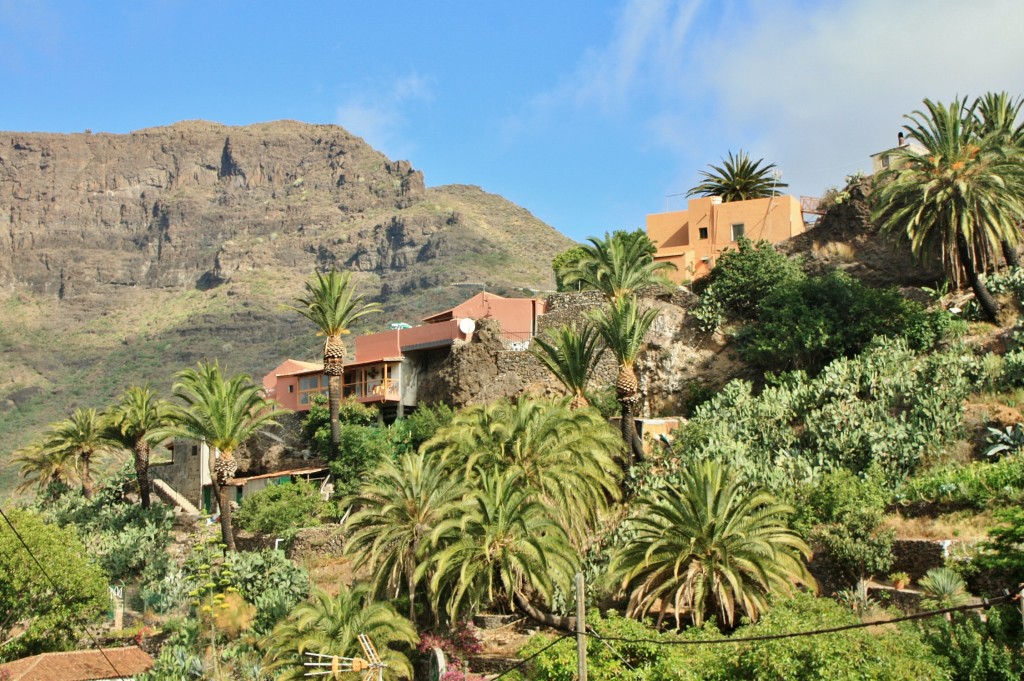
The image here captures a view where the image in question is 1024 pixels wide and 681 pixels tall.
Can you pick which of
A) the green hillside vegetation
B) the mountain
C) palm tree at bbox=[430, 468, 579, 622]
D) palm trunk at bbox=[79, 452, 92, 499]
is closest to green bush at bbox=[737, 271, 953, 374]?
the green hillside vegetation

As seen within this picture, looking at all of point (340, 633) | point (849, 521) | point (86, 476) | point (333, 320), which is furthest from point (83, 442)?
point (849, 521)

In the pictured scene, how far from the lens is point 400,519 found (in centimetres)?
3011

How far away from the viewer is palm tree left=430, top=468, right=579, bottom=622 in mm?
27500

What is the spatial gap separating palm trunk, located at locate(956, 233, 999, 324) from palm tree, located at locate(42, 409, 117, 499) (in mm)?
36202

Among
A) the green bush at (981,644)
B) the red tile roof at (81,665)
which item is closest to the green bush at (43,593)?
the red tile roof at (81,665)

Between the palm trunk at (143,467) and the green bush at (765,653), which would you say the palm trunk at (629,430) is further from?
the palm trunk at (143,467)

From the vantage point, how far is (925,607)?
23.0 meters

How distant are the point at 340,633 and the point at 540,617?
17.1 ft

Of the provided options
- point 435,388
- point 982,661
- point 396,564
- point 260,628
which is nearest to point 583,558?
point 396,564

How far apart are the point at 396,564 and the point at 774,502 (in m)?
10.2

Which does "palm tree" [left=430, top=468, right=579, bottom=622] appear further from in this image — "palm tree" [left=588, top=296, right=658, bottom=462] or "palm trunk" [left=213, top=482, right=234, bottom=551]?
"palm trunk" [left=213, top=482, right=234, bottom=551]

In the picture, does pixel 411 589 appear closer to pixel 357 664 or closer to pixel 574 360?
pixel 357 664

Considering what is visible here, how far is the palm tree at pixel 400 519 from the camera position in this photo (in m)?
29.5

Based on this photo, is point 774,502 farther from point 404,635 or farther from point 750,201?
point 750,201
